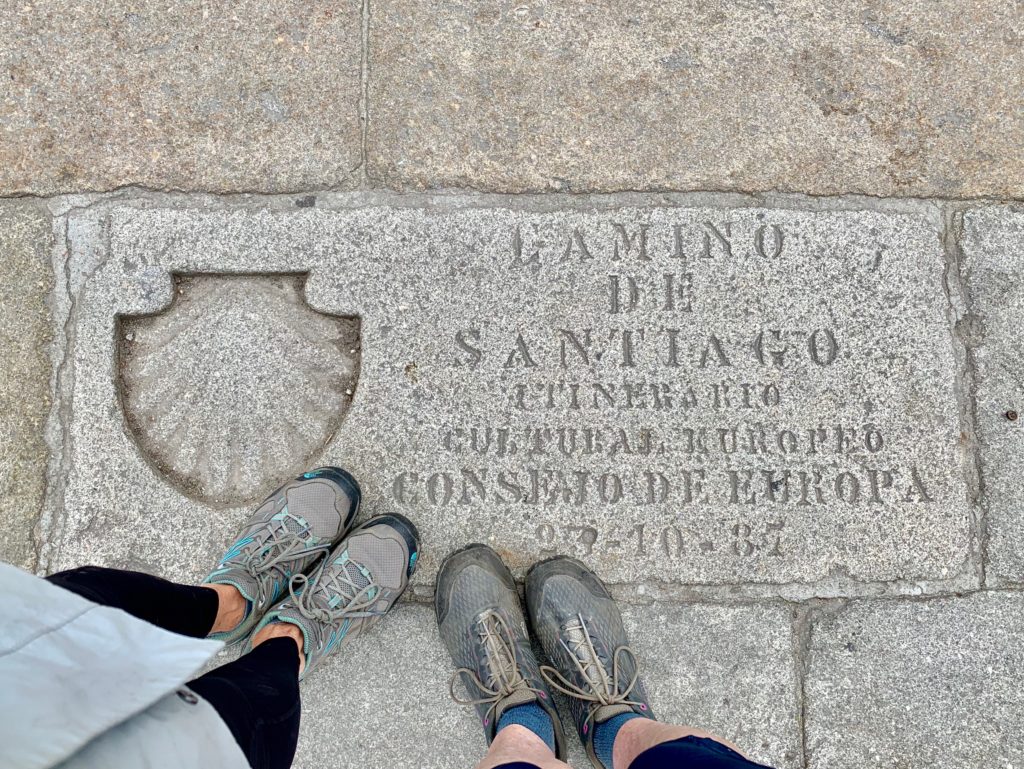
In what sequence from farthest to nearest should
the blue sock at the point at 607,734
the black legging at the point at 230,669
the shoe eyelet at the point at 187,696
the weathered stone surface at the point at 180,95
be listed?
1. the weathered stone surface at the point at 180,95
2. the blue sock at the point at 607,734
3. the black legging at the point at 230,669
4. the shoe eyelet at the point at 187,696

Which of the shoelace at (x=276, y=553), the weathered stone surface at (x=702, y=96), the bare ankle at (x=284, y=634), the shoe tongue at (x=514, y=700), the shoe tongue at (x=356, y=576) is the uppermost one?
the weathered stone surface at (x=702, y=96)

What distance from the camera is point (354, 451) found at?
6.54 feet

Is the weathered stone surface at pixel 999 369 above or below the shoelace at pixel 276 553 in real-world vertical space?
above

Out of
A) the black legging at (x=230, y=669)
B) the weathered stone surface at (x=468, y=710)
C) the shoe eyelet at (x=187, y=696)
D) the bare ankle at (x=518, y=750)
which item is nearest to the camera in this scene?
the shoe eyelet at (x=187, y=696)

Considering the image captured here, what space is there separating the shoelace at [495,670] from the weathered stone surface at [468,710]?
0.09 metres

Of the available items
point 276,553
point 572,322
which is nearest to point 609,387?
point 572,322

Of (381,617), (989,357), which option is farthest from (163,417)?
(989,357)

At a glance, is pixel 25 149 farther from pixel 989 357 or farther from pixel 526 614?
pixel 989 357

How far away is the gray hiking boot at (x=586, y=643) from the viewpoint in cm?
186

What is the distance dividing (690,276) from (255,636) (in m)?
1.61

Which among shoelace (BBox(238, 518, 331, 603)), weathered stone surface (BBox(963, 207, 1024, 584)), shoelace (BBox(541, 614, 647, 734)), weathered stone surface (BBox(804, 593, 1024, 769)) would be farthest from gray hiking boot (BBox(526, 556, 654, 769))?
weathered stone surface (BBox(963, 207, 1024, 584))

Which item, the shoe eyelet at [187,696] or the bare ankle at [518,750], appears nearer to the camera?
the shoe eyelet at [187,696]

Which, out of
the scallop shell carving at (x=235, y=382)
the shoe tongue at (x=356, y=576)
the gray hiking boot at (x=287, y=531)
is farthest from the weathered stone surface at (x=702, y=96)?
the shoe tongue at (x=356, y=576)

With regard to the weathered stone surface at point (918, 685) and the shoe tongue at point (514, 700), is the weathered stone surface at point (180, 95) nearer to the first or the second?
the shoe tongue at point (514, 700)
